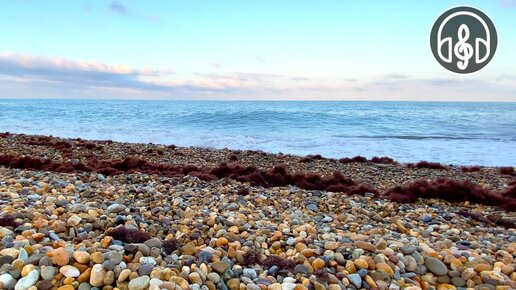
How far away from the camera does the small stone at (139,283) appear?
2393 millimetres

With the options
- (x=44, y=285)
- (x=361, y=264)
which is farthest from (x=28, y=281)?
(x=361, y=264)

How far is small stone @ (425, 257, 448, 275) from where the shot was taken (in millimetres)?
3012

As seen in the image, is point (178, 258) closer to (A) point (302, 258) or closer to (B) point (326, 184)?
(A) point (302, 258)

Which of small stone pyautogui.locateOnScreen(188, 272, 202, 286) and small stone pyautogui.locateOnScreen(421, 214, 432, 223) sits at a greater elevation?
small stone pyautogui.locateOnScreen(188, 272, 202, 286)

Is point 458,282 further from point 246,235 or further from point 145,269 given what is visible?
point 145,269

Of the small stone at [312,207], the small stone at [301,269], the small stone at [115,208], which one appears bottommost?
the small stone at [312,207]

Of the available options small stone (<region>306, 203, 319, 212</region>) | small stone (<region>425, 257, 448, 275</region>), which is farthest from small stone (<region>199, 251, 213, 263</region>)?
small stone (<region>306, 203, 319, 212</region>)

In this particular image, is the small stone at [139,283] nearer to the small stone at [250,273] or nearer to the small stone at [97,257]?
the small stone at [97,257]

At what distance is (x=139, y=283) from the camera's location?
241 cm

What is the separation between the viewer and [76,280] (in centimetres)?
242

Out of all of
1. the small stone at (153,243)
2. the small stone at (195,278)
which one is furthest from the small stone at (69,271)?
the small stone at (195,278)

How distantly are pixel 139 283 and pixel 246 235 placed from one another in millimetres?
1330

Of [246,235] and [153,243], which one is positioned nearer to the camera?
[153,243]

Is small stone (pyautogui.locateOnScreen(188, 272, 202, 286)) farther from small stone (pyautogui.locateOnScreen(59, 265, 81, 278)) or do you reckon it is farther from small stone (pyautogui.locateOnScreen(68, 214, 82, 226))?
small stone (pyautogui.locateOnScreen(68, 214, 82, 226))
